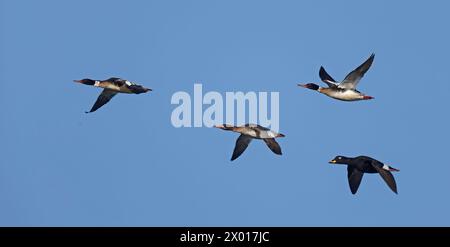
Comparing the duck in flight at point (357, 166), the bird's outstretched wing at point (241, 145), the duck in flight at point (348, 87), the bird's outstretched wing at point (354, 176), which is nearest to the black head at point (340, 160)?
the duck in flight at point (357, 166)

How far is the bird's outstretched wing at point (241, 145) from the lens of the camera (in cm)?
3213

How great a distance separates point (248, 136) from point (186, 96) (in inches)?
199

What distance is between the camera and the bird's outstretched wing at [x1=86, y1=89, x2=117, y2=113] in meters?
32.5

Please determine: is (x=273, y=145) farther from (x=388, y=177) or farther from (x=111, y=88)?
(x=111, y=88)

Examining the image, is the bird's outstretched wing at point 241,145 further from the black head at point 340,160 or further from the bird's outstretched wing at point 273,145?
the black head at point 340,160

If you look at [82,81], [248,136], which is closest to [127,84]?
[82,81]

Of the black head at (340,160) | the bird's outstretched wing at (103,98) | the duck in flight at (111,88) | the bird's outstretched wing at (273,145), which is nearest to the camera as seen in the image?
the duck in flight at (111,88)

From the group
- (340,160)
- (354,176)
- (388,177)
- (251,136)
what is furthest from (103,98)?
(388,177)

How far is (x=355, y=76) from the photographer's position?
2970 cm

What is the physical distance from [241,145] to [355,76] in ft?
13.6

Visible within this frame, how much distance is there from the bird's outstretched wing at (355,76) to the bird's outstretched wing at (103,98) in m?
6.47
